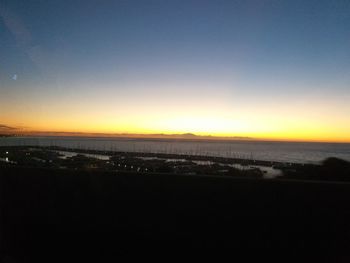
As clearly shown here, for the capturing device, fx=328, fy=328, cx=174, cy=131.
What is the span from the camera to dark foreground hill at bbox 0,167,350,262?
9.87 ft

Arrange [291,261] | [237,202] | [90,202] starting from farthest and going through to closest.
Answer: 1. [90,202]
2. [237,202]
3. [291,261]

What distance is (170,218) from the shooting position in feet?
11.2

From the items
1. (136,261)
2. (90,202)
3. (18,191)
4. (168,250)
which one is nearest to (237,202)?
(168,250)

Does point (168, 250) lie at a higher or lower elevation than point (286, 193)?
lower

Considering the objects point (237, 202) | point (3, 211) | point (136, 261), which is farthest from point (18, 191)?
point (237, 202)

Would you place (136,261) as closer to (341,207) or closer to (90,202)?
(90,202)

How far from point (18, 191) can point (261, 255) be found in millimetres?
3216

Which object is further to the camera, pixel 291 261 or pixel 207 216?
pixel 207 216

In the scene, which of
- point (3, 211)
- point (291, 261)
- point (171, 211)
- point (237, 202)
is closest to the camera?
point (291, 261)

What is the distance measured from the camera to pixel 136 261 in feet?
10.8

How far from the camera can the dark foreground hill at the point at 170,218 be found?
301 centimetres

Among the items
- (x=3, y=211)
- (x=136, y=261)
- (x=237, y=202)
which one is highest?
(x=237, y=202)

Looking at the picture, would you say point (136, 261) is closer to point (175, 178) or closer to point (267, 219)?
point (175, 178)

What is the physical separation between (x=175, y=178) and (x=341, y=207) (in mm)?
1612
